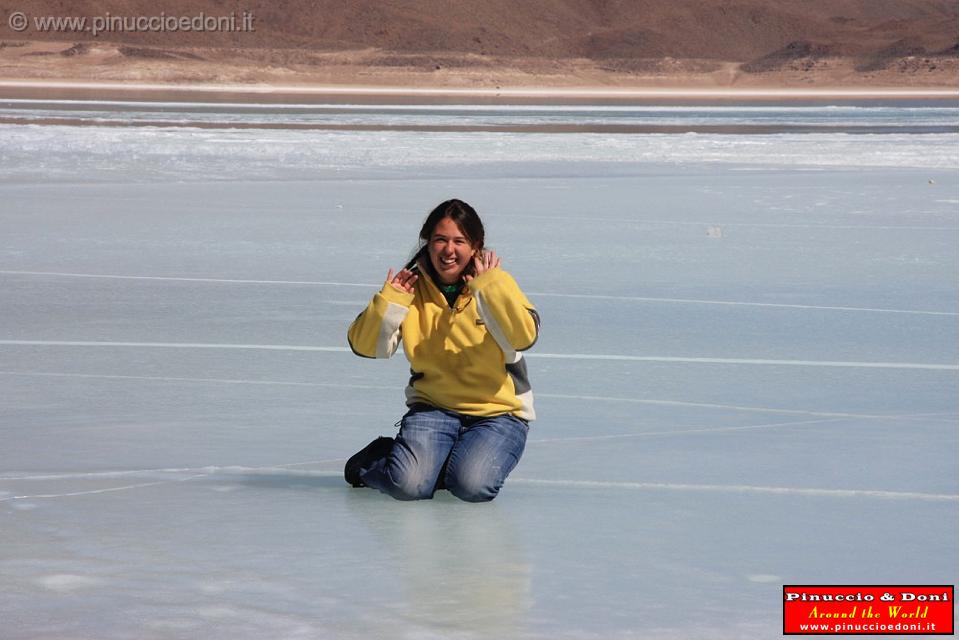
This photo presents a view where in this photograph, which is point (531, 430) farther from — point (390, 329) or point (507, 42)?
point (507, 42)

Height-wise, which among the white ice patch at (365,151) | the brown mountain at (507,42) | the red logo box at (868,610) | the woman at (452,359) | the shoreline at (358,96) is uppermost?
the brown mountain at (507,42)

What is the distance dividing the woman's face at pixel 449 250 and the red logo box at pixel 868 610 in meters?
1.30

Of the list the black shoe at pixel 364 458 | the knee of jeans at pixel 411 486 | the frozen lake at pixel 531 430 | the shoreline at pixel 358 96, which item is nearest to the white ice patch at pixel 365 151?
the frozen lake at pixel 531 430

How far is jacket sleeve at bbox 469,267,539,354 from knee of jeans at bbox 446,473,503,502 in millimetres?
341

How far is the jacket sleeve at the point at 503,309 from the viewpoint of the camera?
3.89 meters

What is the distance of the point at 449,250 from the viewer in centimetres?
396

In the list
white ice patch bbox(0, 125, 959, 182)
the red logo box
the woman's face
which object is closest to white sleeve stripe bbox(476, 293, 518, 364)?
the woman's face

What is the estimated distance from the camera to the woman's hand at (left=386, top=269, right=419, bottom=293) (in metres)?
3.95

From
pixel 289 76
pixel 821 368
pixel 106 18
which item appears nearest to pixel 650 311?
pixel 821 368

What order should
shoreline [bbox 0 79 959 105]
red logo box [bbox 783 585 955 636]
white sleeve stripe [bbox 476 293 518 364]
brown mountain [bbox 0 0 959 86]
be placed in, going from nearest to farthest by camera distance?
red logo box [bbox 783 585 955 636] < white sleeve stripe [bbox 476 293 518 364] < shoreline [bbox 0 79 959 105] < brown mountain [bbox 0 0 959 86]

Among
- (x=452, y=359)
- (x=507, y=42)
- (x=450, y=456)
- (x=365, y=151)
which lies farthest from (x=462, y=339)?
(x=507, y=42)

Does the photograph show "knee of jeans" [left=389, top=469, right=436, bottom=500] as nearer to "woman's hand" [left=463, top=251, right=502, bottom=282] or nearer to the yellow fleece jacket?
the yellow fleece jacket

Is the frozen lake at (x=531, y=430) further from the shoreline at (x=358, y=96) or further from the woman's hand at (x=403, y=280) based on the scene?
the shoreline at (x=358, y=96)

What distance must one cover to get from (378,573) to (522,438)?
38.1 inches
